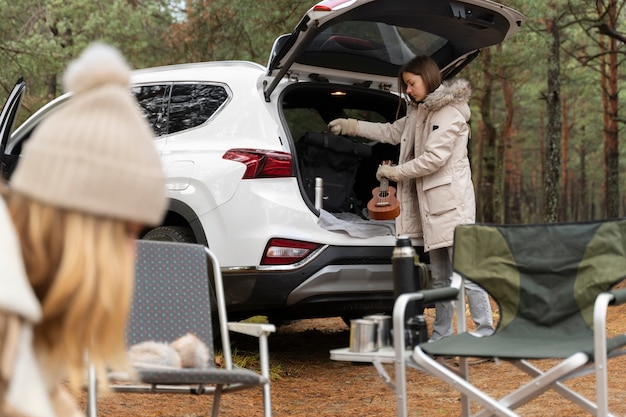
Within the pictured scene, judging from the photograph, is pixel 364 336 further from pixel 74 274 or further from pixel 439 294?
pixel 74 274

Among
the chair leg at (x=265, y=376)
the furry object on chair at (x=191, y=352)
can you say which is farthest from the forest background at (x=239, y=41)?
the furry object on chair at (x=191, y=352)

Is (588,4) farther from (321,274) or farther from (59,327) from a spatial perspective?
(59,327)

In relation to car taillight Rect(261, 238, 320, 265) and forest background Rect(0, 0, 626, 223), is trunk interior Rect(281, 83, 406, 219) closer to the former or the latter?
car taillight Rect(261, 238, 320, 265)

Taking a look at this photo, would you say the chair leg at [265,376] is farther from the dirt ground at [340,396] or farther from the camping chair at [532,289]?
the dirt ground at [340,396]

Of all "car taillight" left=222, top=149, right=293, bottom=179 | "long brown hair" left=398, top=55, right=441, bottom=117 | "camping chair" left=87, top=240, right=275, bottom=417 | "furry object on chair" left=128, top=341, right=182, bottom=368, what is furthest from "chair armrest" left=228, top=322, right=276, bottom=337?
"long brown hair" left=398, top=55, right=441, bottom=117

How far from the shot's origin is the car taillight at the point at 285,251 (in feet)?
16.9

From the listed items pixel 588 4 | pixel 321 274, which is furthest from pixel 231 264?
pixel 588 4

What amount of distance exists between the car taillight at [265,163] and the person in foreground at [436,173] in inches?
31.9

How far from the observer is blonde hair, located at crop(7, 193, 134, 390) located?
4.66ft

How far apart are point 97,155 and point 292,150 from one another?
3.86m

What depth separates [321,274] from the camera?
5.20 meters

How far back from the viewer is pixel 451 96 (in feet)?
18.6

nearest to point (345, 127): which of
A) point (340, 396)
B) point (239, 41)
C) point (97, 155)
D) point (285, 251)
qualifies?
point (285, 251)

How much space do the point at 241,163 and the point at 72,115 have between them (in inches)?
147
